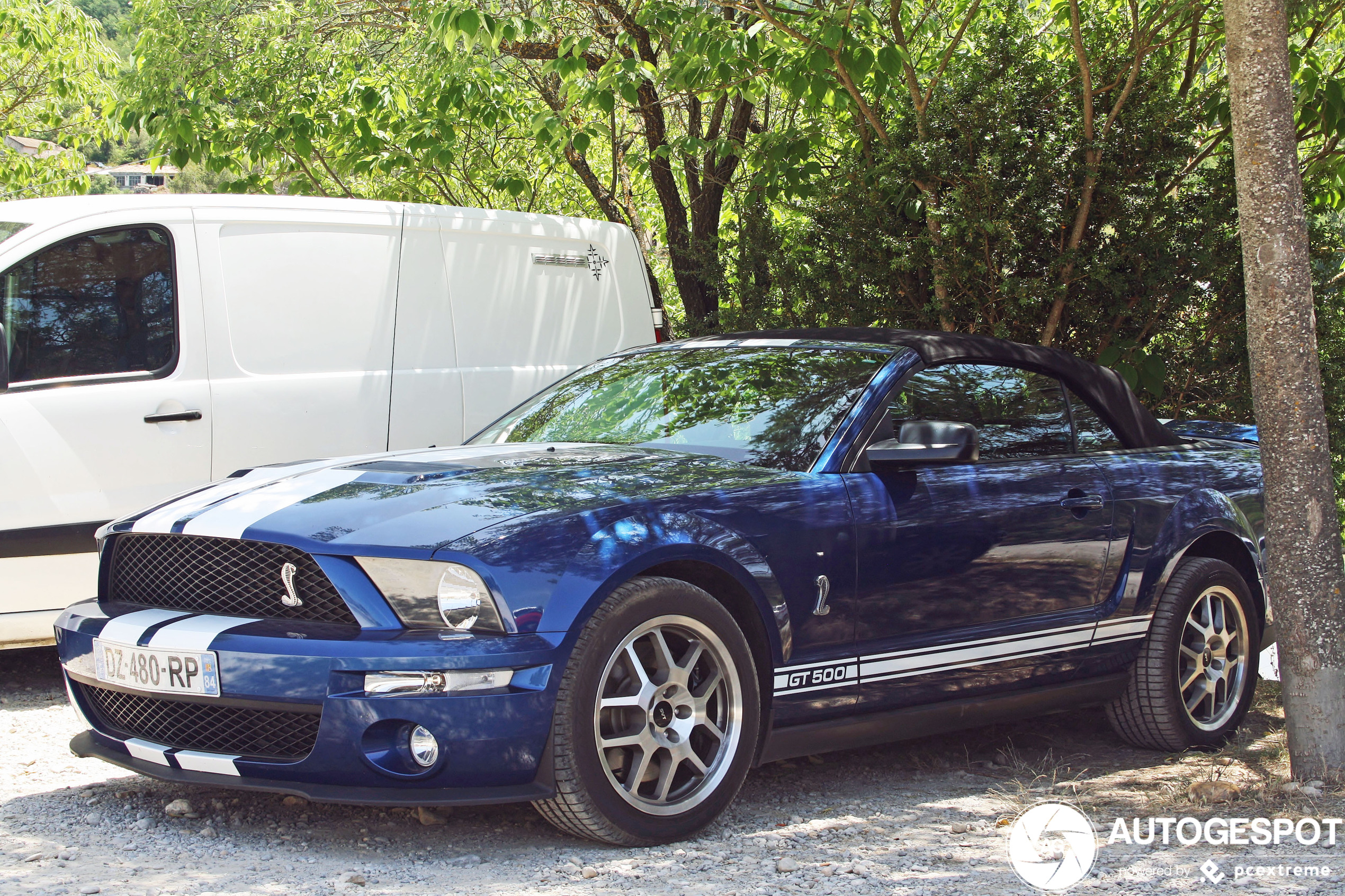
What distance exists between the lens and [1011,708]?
14.3 ft

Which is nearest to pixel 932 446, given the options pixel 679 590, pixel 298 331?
pixel 679 590

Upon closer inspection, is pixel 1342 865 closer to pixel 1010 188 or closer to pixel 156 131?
pixel 1010 188

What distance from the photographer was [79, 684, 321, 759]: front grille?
320cm

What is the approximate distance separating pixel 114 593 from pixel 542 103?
10.6 meters

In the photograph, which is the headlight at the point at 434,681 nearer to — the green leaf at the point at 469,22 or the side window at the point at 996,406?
the side window at the point at 996,406

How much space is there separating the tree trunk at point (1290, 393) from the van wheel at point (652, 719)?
195 centimetres

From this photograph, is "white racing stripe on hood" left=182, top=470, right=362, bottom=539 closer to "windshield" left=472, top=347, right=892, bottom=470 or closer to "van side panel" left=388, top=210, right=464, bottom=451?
"windshield" left=472, top=347, right=892, bottom=470

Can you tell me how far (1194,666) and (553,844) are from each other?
2.81 metres

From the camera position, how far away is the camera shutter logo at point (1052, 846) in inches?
132

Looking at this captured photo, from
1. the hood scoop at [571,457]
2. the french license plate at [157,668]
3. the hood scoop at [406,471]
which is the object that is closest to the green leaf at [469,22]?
the hood scoop at [571,457]

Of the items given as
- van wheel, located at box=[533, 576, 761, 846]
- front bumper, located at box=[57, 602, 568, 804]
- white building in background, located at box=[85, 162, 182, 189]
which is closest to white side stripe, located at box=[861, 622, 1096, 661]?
→ van wheel, located at box=[533, 576, 761, 846]

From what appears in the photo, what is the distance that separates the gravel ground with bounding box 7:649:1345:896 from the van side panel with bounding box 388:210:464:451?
221 cm

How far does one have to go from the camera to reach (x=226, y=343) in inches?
223

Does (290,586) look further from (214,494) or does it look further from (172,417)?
(172,417)
